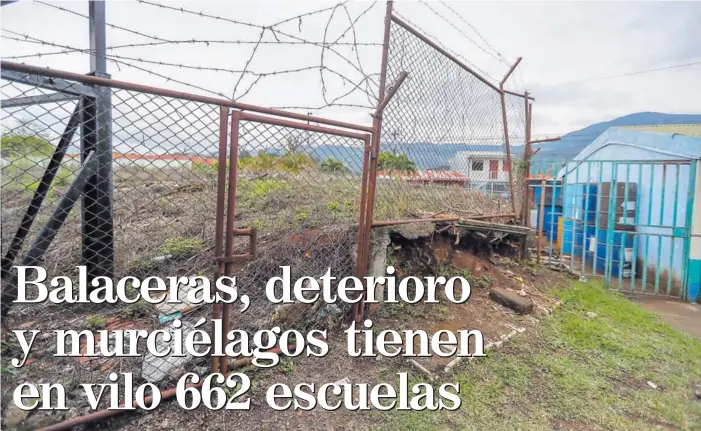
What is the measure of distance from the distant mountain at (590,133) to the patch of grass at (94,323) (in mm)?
7518

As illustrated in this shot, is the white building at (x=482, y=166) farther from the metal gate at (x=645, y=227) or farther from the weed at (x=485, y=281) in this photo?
the metal gate at (x=645, y=227)

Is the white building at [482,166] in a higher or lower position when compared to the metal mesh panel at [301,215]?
Answer: higher

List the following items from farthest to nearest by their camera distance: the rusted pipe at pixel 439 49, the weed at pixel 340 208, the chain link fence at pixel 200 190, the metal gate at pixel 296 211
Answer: the weed at pixel 340 208 < the rusted pipe at pixel 439 49 < the metal gate at pixel 296 211 < the chain link fence at pixel 200 190

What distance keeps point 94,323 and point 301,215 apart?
160 cm

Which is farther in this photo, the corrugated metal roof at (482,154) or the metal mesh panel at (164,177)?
the corrugated metal roof at (482,154)

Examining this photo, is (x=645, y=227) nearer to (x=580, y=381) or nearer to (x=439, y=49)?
(x=580, y=381)

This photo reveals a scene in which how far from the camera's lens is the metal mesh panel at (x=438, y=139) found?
124 inches

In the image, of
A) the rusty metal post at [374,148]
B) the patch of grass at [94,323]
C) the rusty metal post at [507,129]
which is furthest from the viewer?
the rusty metal post at [507,129]

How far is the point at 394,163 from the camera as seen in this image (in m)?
3.22

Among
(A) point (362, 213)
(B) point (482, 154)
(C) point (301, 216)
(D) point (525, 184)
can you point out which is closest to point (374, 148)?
(A) point (362, 213)

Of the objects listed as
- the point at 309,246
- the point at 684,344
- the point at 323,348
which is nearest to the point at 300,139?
the point at 309,246

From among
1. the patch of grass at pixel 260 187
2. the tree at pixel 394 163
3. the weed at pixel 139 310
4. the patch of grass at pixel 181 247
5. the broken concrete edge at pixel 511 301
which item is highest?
the tree at pixel 394 163

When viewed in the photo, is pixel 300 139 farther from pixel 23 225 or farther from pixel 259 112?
pixel 23 225

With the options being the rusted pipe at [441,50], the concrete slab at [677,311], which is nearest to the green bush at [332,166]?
the rusted pipe at [441,50]
